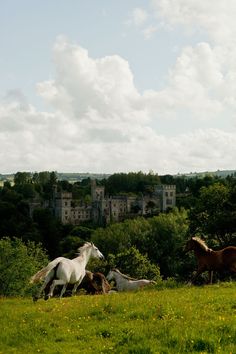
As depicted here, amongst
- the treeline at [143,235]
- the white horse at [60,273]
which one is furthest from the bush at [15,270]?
the white horse at [60,273]

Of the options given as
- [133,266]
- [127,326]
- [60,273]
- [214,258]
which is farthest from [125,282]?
[133,266]

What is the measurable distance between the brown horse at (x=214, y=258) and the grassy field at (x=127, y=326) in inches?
152

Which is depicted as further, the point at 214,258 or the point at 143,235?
the point at 143,235

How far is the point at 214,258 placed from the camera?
21156mm

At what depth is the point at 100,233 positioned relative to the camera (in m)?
107

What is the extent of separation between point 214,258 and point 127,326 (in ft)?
31.2

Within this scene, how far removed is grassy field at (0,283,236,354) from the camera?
1062 cm

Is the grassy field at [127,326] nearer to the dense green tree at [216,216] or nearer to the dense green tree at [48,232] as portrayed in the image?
the dense green tree at [216,216]

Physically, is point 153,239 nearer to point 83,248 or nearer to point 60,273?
point 83,248

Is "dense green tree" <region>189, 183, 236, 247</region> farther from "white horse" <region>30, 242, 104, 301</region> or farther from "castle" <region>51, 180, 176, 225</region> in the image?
"castle" <region>51, 180, 176, 225</region>

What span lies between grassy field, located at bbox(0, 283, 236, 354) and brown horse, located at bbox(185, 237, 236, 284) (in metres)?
3.86

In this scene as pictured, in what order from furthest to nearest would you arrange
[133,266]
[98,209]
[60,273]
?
[98,209] < [133,266] < [60,273]

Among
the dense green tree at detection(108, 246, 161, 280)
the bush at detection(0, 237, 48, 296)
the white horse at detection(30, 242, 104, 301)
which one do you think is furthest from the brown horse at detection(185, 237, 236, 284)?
the dense green tree at detection(108, 246, 161, 280)

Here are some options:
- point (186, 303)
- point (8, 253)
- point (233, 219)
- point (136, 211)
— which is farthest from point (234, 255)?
point (136, 211)
